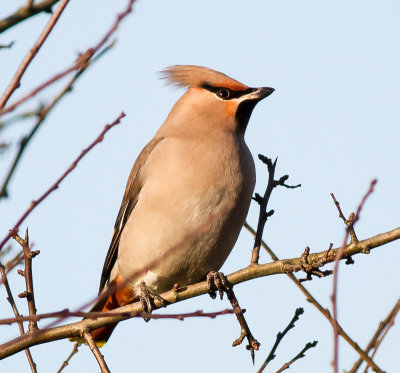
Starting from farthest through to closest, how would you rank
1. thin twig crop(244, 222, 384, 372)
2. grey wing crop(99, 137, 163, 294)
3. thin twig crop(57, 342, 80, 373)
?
1. grey wing crop(99, 137, 163, 294)
2. thin twig crop(57, 342, 80, 373)
3. thin twig crop(244, 222, 384, 372)

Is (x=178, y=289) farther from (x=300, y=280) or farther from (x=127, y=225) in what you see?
(x=127, y=225)

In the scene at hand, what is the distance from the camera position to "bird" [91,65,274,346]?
4977mm

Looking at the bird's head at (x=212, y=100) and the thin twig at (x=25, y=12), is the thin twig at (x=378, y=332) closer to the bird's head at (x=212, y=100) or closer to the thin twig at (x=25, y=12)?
the thin twig at (x=25, y=12)

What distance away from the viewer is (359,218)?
2521mm

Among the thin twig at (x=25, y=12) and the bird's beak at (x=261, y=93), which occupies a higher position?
the bird's beak at (x=261, y=93)

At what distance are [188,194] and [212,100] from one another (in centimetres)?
109

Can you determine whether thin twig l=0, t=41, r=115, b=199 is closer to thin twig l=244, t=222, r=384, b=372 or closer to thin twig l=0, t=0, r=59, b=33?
thin twig l=0, t=0, r=59, b=33

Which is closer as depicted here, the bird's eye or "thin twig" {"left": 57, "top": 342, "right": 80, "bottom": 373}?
"thin twig" {"left": 57, "top": 342, "right": 80, "bottom": 373}

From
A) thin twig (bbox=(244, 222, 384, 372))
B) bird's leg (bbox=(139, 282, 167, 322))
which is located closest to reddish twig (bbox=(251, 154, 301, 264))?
thin twig (bbox=(244, 222, 384, 372))

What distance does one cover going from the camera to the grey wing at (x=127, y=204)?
5527 mm

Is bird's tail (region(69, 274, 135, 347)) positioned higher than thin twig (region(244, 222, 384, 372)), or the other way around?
bird's tail (region(69, 274, 135, 347))

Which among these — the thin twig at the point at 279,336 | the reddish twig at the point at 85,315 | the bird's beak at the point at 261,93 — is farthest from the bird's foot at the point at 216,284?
the reddish twig at the point at 85,315

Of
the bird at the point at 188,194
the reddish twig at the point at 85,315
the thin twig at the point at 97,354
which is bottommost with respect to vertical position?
the reddish twig at the point at 85,315

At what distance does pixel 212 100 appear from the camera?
227 inches
